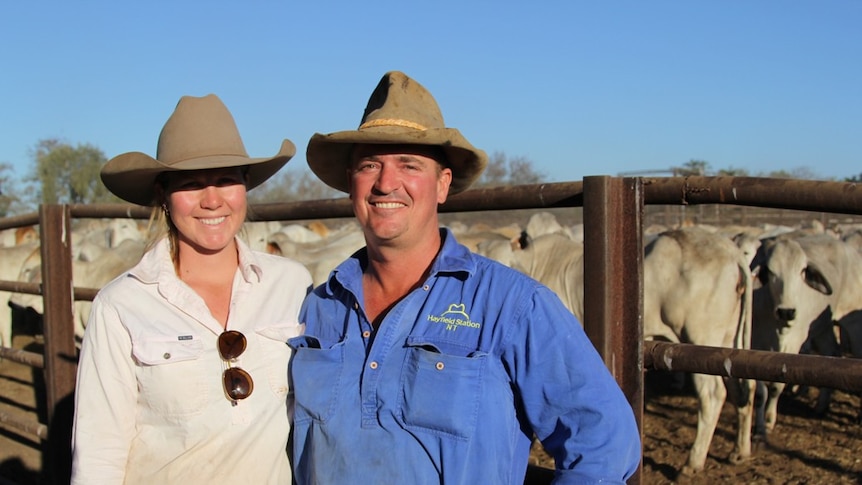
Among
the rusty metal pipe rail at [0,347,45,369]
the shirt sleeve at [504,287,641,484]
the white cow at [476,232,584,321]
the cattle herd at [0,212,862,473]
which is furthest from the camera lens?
the white cow at [476,232,584,321]

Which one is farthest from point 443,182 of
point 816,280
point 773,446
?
point 816,280

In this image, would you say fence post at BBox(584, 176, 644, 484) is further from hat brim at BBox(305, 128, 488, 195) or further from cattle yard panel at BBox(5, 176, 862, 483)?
hat brim at BBox(305, 128, 488, 195)

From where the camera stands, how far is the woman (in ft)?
7.66

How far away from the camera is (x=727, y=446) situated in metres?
7.90

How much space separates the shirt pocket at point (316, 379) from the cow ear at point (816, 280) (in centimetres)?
746

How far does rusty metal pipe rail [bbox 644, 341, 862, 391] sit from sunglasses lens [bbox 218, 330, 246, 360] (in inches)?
50.7

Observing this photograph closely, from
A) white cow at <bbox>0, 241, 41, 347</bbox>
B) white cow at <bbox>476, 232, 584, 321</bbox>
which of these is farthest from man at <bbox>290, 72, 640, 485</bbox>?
white cow at <bbox>0, 241, 41, 347</bbox>

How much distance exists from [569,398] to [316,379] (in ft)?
2.49

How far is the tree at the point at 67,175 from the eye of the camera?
41.1 meters

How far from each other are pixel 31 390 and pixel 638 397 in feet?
32.8

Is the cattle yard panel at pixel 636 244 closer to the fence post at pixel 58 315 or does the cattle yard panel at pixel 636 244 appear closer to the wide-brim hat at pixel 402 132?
the wide-brim hat at pixel 402 132

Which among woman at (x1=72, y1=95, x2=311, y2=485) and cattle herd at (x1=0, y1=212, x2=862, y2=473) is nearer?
woman at (x1=72, y1=95, x2=311, y2=485)

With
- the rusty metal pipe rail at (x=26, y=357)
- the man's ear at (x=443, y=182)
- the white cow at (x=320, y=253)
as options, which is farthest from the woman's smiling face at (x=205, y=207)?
the white cow at (x=320, y=253)

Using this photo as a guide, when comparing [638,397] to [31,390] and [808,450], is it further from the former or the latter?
[31,390]
